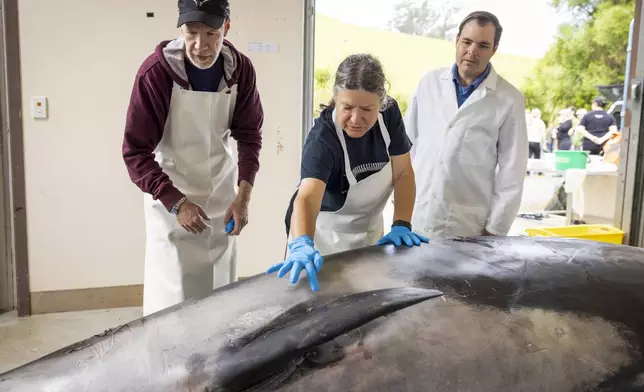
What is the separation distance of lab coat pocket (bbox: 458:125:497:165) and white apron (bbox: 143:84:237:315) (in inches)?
41.6

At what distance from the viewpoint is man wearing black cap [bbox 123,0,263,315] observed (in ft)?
6.69

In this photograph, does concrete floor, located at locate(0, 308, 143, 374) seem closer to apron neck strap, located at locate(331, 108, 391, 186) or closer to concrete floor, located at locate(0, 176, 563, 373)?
concrete floor, located at locate(0, 176, 563, 373)

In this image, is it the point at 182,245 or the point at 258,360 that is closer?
the point at 258,360

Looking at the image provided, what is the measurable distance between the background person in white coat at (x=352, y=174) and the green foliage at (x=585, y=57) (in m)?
9.28

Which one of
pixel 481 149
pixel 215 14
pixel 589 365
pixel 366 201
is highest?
pixel 215 14

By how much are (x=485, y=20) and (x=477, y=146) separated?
55cm

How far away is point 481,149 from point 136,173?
149 cm

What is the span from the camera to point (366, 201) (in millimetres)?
2111

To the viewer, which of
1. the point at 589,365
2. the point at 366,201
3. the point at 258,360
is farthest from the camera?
the point at 366,201

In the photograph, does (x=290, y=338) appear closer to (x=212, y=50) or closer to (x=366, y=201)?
(x=366, y=201)

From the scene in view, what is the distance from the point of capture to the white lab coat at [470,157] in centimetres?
238

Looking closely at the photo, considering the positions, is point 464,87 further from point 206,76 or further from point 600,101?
point 600,101

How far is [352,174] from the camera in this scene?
2.00 m

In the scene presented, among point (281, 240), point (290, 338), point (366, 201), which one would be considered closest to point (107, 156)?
point (281, 240)
